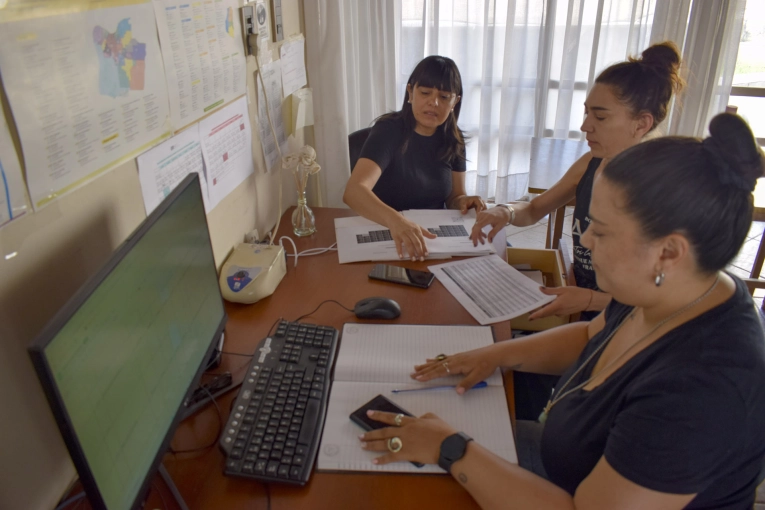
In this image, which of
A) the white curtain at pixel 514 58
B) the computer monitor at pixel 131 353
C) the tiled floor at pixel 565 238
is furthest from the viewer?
the tiled floor at pixel 565 238

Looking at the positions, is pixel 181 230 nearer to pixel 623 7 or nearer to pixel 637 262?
pixel 637 262

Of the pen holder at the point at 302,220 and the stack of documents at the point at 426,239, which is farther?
the pen holder at the point at 302,220

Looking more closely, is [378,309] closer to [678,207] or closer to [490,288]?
[490,288]

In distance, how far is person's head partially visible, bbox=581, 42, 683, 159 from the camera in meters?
1.55

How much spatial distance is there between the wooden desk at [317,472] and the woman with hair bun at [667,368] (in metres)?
0.05

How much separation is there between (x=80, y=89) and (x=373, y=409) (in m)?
0.72

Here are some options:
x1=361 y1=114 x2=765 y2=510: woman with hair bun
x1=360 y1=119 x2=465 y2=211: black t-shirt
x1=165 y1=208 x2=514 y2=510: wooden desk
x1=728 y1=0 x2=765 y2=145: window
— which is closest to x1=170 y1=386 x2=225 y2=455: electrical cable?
x1=165 y1=208 x2=514 y2=510: wooden desk

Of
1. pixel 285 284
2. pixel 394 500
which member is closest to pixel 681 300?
pixel 394 500

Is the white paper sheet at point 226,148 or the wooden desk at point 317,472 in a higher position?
the white paper sheet at point 226,148

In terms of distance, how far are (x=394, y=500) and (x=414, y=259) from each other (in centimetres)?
85

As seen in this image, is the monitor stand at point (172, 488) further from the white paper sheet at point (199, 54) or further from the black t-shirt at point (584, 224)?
the black t-shirt at point (584, 224)

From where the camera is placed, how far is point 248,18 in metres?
1.51

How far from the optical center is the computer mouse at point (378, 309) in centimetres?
131

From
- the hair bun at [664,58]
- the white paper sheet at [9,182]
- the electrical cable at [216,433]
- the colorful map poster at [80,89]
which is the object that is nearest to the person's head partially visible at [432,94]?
the hair bun at [664,58]
